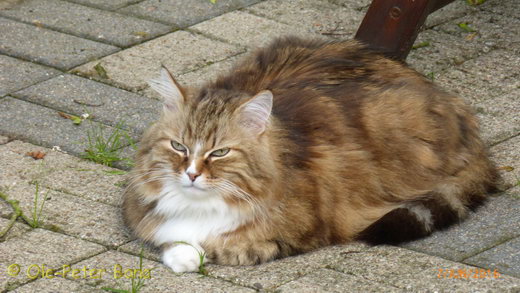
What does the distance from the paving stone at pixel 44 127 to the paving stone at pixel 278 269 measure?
1295 mm

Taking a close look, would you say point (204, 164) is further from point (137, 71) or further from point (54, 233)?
point (137, 71)

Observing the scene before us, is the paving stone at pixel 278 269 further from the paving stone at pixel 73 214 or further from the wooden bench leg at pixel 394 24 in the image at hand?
the wooden bench leg at pixel 394 24

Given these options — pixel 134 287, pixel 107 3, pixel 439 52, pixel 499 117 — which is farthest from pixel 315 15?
pixel 134 287

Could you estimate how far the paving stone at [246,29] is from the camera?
5924mm

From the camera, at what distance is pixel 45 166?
14.6 feet

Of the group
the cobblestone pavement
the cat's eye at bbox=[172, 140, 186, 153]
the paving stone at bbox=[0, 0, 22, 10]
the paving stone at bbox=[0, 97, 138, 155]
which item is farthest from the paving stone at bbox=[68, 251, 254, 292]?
the paving stone at bbox=[0, 0, 22, 10]

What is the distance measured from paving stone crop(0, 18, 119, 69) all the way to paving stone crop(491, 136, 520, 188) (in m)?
2.31

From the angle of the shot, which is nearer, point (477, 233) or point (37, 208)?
point (477, 233)

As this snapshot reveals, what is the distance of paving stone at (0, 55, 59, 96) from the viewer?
5223mm

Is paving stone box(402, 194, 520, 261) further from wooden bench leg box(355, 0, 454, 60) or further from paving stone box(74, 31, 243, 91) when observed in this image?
paving stone box(74, 31, 243, 91)

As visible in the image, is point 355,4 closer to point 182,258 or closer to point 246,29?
point 246,29

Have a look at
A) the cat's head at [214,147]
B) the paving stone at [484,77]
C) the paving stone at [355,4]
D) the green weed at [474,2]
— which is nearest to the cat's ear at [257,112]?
the cat's head at [214,147]

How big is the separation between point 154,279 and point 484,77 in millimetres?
2684

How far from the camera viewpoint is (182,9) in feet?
20.7
